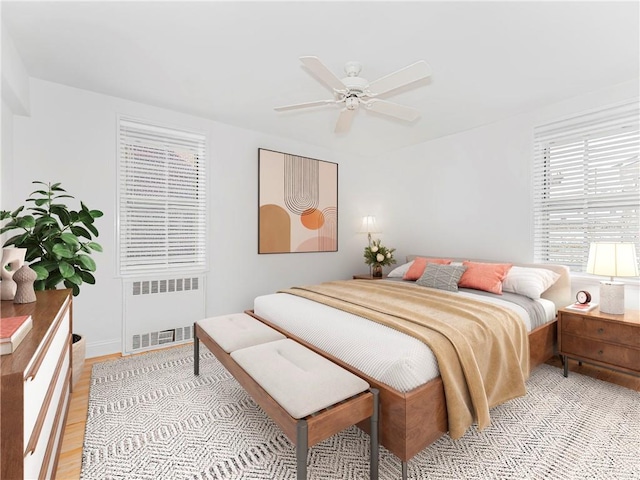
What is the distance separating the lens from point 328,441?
6.07 ft

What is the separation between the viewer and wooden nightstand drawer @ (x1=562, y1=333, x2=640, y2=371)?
2340mm

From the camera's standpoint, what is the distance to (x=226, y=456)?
1.73 meters

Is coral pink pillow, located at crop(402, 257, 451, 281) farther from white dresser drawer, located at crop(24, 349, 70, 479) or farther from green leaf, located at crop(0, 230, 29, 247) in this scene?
green leaf, located at crop(0, 230, 29, 247)

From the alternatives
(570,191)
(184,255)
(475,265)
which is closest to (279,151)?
(184,255)

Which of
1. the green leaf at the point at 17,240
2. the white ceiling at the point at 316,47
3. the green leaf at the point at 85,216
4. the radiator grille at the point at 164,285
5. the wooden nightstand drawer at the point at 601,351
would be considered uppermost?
the white ceiling at the point at 316,47

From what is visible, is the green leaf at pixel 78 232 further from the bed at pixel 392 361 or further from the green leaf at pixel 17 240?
the bed at pixel 392 361

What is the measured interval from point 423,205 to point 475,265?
1.45m

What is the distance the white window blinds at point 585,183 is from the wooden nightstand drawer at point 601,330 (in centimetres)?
81

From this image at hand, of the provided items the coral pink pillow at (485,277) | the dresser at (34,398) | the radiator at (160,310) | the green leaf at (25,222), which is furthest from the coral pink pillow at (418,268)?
the green leaf at (25,222)

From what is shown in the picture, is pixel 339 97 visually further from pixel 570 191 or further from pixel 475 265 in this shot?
pixel 570 191

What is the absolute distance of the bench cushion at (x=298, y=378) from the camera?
1.42 m

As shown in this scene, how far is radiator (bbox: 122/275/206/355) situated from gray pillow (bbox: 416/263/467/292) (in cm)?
256

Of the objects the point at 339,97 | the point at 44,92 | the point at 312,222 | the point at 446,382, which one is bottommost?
the point at 446,382

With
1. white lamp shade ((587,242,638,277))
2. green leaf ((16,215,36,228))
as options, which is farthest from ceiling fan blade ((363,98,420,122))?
green leaf ((16,215,36,228))
